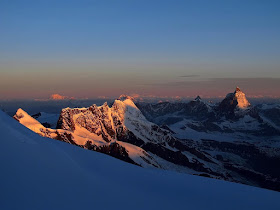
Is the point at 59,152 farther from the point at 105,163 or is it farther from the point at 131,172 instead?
the point at 131,172

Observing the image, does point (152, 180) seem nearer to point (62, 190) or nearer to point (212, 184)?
point (212, 184)

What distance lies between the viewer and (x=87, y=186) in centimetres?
1847

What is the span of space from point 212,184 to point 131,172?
6851 mm

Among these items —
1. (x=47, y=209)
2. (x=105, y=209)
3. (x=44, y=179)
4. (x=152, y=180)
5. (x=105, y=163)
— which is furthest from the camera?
(x=105, y=163)

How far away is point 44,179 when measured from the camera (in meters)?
17.4

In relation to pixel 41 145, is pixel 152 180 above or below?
below

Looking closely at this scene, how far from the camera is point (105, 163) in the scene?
81.2 feet

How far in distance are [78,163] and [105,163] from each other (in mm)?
3387

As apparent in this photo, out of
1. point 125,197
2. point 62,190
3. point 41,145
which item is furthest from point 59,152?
point 125,197

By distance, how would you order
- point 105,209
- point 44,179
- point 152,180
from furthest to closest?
point 152,180 < point 44,179 < point 105,209

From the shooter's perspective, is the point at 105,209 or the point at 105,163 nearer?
the point at 105,209

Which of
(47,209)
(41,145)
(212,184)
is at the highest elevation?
(41,145)

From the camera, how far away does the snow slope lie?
16.0 m

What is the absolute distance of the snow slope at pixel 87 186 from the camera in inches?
630
